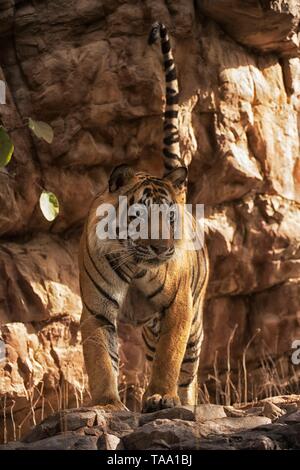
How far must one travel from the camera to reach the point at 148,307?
5.38 metres

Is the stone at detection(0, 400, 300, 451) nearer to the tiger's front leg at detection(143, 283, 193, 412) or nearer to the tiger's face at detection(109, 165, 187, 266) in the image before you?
the tiger's front leg at detection(143, 283, 193, 412)

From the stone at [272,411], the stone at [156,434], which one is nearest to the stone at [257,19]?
the stone at [272,411]

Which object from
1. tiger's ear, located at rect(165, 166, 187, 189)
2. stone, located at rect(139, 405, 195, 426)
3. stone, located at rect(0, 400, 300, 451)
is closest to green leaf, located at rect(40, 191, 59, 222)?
stone, located at rect(0, 400, 300, 451)

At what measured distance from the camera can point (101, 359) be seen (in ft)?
16.3

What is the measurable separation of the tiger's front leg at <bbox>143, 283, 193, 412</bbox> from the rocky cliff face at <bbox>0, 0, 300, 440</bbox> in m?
1.09

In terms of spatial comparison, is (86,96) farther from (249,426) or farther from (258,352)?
(249,426)

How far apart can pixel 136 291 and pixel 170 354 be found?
1.48 feet

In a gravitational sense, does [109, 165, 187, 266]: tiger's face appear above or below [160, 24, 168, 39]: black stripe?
below

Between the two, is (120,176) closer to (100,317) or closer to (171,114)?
(100,317)

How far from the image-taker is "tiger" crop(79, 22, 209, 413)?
16.3 ft

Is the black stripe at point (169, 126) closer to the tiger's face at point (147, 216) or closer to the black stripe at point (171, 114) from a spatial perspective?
the black stripe at point (171, 114)

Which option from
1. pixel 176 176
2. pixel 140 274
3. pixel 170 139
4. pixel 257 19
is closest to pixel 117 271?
pixel 140 274

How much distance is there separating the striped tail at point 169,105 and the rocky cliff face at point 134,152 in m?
0.53

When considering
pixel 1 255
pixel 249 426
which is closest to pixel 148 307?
pixel 249 426
